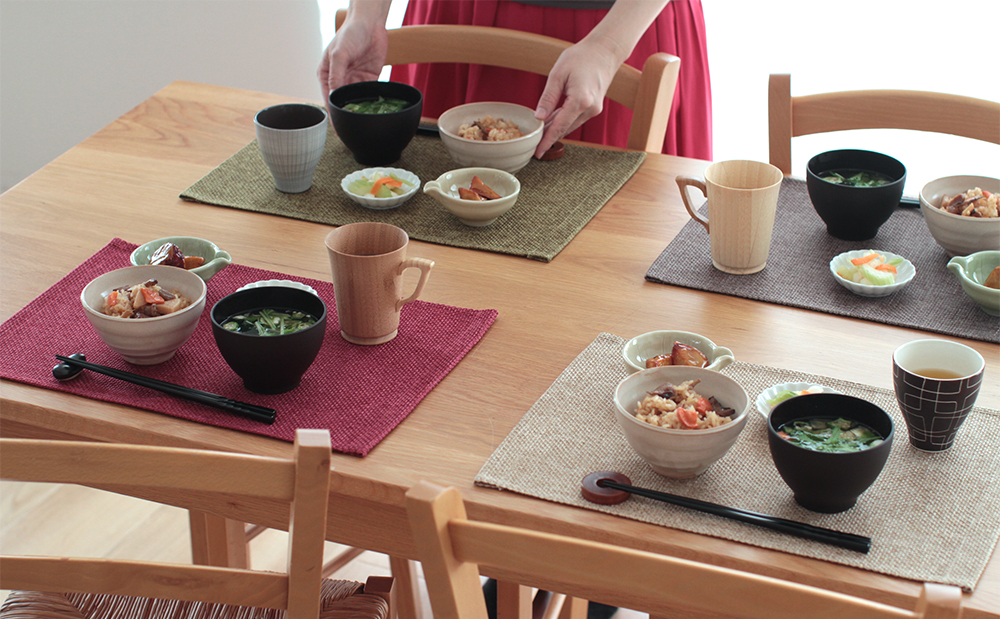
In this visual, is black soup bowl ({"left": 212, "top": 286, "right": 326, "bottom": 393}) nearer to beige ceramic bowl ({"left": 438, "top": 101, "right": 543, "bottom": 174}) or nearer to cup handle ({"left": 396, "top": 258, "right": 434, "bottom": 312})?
cup handle ({"left": 396, "top": 258, "right": 434, "bottom": 312})

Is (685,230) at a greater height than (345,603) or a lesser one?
greater

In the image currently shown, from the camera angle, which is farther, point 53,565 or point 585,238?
point 585,238

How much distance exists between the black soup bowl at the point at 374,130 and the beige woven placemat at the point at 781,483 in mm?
627

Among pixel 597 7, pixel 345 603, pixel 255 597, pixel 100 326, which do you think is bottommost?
pixel 345 603

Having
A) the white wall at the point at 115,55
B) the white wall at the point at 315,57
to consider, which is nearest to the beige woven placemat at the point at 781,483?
the white wall at the point at 315,57

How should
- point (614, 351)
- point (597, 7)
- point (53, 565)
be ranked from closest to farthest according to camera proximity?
point (53, 565), point (614, 351), point (597, 7)

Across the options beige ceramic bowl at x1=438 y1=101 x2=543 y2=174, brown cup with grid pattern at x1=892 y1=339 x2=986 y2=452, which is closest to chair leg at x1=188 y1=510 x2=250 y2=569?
beige ceramic bowl at x1=438 y1=101 x2=543 y2=174

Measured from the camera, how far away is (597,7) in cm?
180

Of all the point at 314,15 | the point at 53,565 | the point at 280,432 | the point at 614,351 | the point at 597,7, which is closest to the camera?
the point at 53,565

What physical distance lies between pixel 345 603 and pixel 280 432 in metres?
0.31

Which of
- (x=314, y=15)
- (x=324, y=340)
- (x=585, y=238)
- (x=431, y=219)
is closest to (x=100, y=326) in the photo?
(x=324, y=340)

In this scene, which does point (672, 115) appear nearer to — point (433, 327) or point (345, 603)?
point (433, 327)

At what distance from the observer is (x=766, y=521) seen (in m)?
0.81

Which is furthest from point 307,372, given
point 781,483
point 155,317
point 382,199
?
point 781,483
